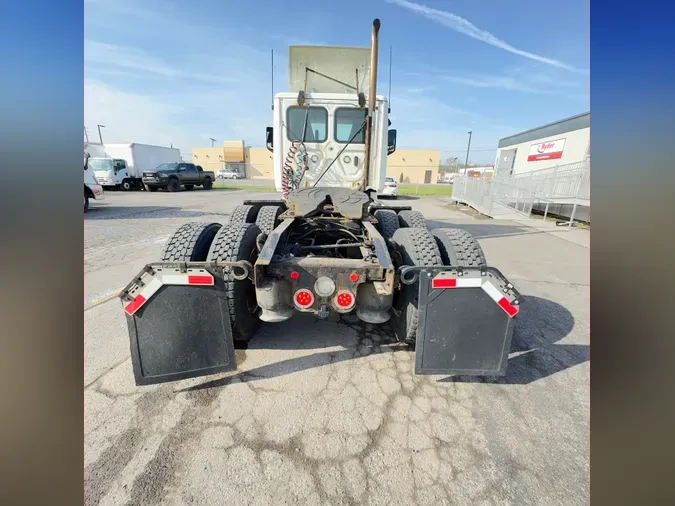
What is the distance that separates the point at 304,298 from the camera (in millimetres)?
2283

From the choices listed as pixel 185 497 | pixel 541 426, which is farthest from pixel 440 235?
pixel 185 497

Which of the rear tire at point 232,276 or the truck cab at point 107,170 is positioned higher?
the truck cab at point 107,170

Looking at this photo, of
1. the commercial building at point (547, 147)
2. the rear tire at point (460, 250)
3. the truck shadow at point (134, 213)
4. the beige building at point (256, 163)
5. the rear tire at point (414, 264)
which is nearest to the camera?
the rear tire at point (414, 264)

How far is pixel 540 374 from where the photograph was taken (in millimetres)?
2627

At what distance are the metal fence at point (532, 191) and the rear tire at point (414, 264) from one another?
36.1 feet

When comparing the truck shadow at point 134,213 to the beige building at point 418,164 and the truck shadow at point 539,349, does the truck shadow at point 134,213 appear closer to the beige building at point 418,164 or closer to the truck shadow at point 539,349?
the truck shadow at point 539,349

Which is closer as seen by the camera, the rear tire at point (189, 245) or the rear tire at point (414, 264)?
the rear tire at point (414, 264)

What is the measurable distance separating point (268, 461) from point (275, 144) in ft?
15.7

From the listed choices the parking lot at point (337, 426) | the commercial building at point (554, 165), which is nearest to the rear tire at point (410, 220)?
the parking lot at point (337, 426)

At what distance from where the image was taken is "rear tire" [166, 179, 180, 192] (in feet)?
69.3

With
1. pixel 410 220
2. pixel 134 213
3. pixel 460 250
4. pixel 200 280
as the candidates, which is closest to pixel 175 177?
pixel 134 213

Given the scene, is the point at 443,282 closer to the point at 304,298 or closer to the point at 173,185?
the point at 304,298

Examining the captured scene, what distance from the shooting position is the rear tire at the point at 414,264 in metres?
2.54

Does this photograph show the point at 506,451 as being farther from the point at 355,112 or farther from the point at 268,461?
the point at 355,112
